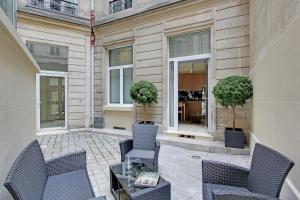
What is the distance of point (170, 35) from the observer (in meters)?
6.33

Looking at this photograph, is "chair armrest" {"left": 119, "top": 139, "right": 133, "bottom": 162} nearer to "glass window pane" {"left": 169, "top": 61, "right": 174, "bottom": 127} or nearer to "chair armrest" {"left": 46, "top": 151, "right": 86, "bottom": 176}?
"chair armrest" {"left": 46, "top": 151, "right": 86, "bottom": 176}

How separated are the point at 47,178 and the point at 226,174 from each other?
184cm

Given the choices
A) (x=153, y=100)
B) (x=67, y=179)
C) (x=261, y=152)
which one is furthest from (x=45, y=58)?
(x=261, y=152)

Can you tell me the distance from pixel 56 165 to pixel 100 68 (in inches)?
230

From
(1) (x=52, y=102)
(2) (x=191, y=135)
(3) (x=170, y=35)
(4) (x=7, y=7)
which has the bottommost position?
(2) (x=191, y=135)

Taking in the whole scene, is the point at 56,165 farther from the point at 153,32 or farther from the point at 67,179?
the point at 153,32

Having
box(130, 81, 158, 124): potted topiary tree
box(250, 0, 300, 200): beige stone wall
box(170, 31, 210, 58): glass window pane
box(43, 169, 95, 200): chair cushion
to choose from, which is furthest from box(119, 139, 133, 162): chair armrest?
box(170, 31, 210, 58): glass window pane

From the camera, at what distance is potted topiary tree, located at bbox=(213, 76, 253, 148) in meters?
4.48

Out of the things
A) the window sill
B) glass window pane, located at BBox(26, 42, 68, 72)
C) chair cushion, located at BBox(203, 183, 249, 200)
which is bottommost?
chair cushion, located at BBox(203, 183, 249, 200)

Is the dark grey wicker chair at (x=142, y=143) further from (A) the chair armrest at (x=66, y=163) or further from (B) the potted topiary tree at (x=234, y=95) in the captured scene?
(B) the potted topiary tree at (x=234, y=95)

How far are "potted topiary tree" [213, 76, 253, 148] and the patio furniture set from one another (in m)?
2.47

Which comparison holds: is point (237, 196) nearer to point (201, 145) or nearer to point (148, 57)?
point (201, 145)

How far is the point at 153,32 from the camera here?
21.6ft

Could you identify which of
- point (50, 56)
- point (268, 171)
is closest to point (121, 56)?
point (50, 56)
